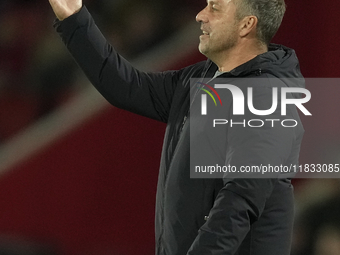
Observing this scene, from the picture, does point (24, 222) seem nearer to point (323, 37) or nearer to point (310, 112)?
point (310, 112)

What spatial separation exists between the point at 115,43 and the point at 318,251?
3.73ft

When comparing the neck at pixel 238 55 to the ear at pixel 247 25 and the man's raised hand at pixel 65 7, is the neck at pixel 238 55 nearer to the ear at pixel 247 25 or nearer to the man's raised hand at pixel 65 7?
the ear at pixel 247 25

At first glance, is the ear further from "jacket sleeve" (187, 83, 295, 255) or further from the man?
"jacket sleeve" (187, 83, 295, 255)

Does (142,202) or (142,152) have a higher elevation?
(142,152)

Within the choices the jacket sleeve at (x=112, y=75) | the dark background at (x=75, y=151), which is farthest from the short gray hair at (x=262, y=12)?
the dark background at (x=75, y=151)

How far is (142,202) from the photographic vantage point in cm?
204

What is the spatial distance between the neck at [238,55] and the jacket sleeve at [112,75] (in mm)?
169

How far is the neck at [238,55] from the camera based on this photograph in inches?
47.4

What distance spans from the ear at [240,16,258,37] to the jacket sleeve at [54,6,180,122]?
226mm

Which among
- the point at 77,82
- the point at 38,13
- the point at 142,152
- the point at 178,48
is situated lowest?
the point at 142,152

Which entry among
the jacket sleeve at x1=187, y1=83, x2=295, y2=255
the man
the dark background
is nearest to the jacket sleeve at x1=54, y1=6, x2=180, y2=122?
the man

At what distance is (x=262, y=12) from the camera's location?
3.92 ft

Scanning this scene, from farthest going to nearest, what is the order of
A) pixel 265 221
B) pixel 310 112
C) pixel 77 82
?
1. pixel 77 82
2. pixel 310 112
3. pixel 265 221

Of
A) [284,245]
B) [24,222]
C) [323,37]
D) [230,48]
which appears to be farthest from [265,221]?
[24,222]
